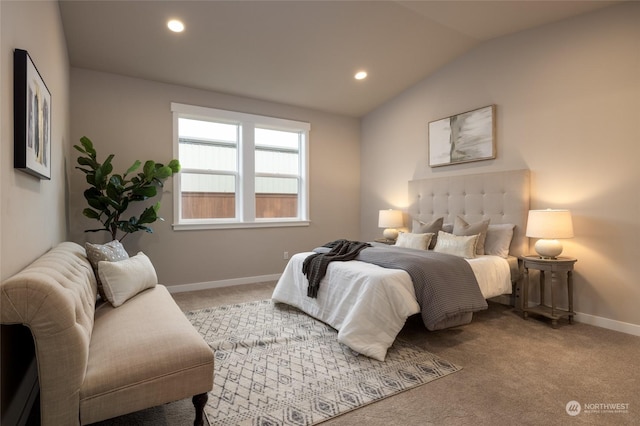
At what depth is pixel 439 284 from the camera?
271cm

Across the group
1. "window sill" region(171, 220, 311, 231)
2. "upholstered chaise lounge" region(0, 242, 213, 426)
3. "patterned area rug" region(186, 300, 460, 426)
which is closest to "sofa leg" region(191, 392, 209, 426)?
"upholstered chaise lounge" region(0, 242, 213, 426)

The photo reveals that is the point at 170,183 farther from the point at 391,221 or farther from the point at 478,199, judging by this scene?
the point at 478,199

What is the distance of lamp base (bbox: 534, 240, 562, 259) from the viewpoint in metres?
3.17

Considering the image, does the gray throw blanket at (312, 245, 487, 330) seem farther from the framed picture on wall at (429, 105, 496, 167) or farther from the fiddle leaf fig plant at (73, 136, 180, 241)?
the fiddle leaf fig plant at (73, 136, 180, 241)

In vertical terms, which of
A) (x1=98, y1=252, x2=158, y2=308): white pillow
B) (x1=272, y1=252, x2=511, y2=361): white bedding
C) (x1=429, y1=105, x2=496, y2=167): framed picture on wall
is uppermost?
(x1=429, y1=105, x2=496, y2=167): framed picture on wall

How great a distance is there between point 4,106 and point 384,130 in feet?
15.7

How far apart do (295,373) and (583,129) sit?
11.4 feet

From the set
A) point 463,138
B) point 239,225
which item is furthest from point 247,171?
point 463,138

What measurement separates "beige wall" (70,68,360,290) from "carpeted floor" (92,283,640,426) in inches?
103

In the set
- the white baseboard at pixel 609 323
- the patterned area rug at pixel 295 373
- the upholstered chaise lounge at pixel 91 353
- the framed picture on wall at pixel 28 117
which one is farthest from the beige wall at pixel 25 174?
the white baseboard at pixel 609 323

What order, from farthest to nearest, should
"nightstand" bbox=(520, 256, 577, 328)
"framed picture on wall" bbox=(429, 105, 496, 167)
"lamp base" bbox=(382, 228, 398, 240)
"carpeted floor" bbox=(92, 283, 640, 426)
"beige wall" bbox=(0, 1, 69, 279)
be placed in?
"lamp base" bbox=(382, 228, 398, 240)
"framed picture on wall" bbox=(429, 105, 496, 167)
"nightstand" bbox=(520, 256, 577, 328)
"carpeted floor" bbox=(92, 283, 640, 426)
"beige wall" bbox=(0, 1, 69, 279)

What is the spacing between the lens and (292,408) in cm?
188

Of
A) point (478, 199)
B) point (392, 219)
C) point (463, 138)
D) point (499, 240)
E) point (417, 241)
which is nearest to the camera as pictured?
point (499, 240)

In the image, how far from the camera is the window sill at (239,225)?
439cm
